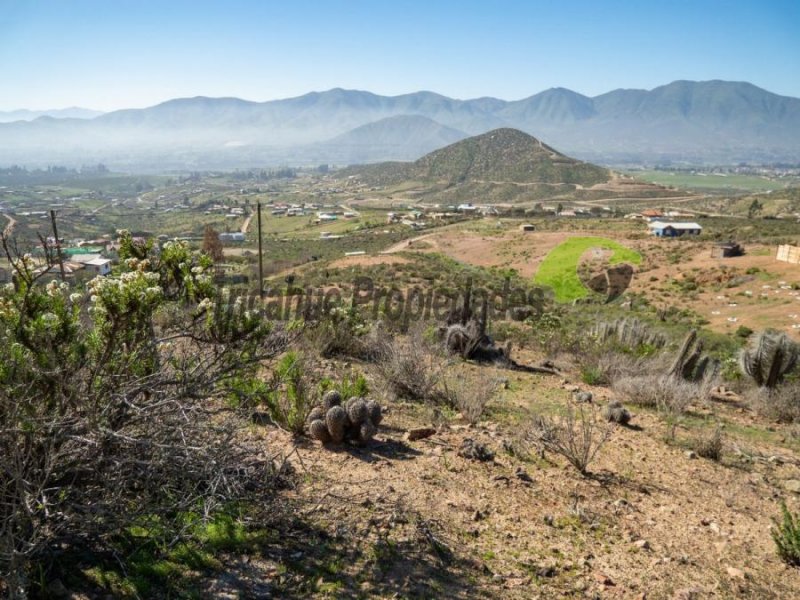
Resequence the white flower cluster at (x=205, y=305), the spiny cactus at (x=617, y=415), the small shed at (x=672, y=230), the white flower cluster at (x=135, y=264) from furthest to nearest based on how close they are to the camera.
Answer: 1. the small shed at (x=672, y=230)
2. the spiny cactus at (x=617, y=415)
3. the white flower cluster at (x=135, y=264)
4. the white flower cluster at (x=205, y=305)

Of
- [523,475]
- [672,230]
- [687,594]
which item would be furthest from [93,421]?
[672,230]

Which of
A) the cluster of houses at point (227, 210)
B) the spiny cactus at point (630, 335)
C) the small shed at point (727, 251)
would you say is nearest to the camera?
the spiny cactus at point (630, 335)

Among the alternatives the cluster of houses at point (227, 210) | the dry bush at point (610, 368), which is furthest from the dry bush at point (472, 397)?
the cluster of houses at point (227, 210)

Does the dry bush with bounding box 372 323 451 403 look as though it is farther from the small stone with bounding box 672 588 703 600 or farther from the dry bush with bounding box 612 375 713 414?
the small stone with bounding box 672 588 703 600

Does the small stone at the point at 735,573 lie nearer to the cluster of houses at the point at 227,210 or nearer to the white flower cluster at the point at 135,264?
the white flower cluster at the point at 135,264

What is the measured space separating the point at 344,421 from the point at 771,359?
349 inches

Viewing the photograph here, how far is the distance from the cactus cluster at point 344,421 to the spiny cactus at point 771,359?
819 centimetres

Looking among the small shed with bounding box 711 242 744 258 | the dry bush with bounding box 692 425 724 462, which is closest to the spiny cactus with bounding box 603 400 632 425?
the dry bush with bounding box 692 425 724 462

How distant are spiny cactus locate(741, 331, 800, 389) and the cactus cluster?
8192mm

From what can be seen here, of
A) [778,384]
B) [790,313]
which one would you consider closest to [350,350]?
[778,384]

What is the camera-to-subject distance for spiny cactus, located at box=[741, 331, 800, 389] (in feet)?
32.9

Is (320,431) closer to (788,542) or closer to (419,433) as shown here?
(419,433)

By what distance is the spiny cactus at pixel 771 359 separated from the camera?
A: 10031 millimetres

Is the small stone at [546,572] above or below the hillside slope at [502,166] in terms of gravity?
below
